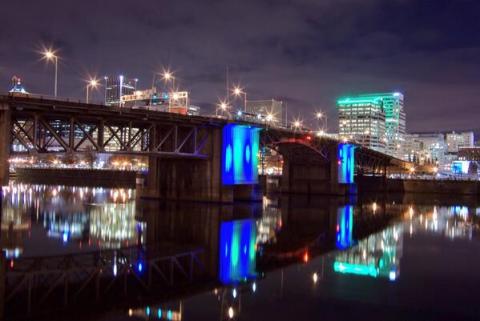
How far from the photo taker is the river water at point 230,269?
18609mm

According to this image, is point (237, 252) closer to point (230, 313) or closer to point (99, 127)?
point (230, 313)

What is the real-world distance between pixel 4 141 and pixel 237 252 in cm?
2224

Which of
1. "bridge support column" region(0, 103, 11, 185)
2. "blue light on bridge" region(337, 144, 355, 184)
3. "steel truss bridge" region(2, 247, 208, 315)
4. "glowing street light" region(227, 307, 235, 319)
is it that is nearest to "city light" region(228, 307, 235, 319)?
"glowing street light" region(227, 307, 235, 319)

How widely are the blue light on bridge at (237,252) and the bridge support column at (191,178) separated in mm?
17382

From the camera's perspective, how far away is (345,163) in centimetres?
10450

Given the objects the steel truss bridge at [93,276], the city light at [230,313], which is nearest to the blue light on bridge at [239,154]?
the steel truss bridge at [93,276]

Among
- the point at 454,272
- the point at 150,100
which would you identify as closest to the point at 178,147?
the point at 150,100

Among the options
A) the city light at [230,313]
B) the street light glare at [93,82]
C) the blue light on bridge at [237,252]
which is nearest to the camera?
the city light at [230,313]

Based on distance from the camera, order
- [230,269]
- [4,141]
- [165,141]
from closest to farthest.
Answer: [230,269]
[4,141]
[165,141]

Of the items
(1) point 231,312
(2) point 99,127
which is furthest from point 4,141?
(1) point 231,312

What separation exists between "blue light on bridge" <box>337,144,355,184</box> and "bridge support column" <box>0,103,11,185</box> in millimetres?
71790

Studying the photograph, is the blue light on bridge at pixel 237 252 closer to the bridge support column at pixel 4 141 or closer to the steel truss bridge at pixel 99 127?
the steel truss bridge at pixel 99 127

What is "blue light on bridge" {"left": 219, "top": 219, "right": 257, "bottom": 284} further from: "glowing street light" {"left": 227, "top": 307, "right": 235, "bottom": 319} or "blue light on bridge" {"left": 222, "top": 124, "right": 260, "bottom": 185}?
"blue light on bridge" {"left": 222, "top": 124, "right": 260, "bottom": 185}

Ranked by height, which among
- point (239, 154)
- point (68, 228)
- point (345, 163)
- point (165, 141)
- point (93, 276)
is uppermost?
point (165, 141)
